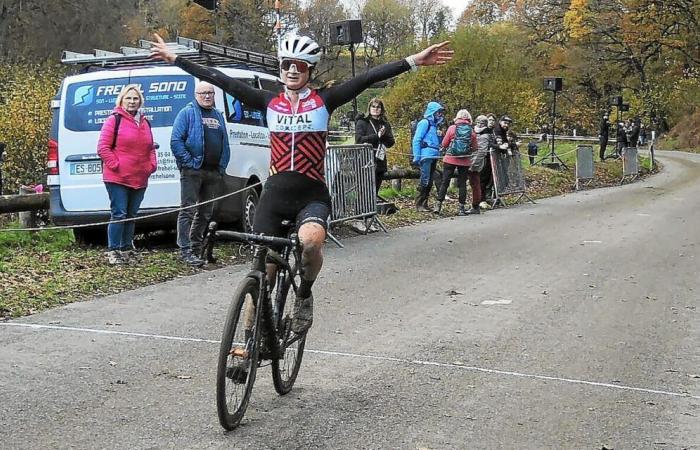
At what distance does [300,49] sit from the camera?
5.69 metres

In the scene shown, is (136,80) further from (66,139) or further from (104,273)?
(104,273)

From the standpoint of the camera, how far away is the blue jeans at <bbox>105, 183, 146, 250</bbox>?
1043 centimetres

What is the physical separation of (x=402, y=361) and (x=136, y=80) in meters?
6.09

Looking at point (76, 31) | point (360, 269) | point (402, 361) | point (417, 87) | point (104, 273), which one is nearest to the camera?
point (402, 361)

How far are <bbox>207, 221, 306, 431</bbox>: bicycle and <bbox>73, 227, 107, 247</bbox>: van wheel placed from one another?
690cm

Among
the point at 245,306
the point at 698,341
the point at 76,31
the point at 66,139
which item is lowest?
the point at 698,341

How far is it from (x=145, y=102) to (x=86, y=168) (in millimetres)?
1028

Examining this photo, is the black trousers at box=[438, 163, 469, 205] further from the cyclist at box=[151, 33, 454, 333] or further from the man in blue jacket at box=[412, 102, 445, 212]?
the cyclist at box=[151, 33, 454, 333]

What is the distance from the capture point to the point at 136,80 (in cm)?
1141

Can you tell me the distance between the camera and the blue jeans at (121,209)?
10.4 m

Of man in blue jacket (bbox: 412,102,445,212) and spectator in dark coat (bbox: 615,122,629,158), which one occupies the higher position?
man in blue jacket (bbox: 412,102,445,212)

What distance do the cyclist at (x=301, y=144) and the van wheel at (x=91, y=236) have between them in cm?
651

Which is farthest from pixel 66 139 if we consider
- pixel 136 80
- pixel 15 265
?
pixel 15 265

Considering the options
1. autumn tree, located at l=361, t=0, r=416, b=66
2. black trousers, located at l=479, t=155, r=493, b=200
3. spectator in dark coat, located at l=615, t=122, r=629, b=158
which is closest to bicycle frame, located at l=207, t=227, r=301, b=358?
black trousers, located at l=479, t=155, r=493, b=200
